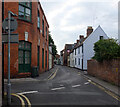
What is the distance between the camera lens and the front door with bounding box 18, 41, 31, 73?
13.5 meters

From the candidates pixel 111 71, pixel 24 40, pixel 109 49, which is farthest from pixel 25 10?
pixel 111 71

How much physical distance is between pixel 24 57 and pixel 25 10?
211 inches

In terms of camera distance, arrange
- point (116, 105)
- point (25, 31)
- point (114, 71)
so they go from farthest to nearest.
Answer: point (25, 31) < point (114, 71) < point (116, 105)

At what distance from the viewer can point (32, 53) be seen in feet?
48.2

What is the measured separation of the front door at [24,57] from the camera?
44.3 ft

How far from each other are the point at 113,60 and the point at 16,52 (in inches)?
373

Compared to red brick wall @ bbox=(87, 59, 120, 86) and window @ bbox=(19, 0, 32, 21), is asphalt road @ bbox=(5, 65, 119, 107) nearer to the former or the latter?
red brick wall @ bbox=(87, 59, 120, 86)

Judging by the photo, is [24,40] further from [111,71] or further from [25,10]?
[111,71]

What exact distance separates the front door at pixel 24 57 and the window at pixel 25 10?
2.92 metres

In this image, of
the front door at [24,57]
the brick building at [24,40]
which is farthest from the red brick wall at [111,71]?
the front door at [24,57]

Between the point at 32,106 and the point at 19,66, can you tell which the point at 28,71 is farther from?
the point at 32,106

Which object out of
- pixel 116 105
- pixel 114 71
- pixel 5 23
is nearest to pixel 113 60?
pixel 114 71

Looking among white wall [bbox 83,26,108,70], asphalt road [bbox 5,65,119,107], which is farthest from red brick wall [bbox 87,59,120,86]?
white wall [bbox 83,26,108,70]

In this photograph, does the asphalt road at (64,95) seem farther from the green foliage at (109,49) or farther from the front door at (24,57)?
the front door at (24,57)
